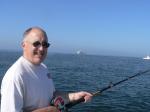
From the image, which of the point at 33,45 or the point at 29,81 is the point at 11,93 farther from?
the point at 33,45

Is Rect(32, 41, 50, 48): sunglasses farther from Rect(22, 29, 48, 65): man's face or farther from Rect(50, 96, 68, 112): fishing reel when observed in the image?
Rect(50, 96, 68, 112): fishing reel

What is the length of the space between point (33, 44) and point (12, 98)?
86cm

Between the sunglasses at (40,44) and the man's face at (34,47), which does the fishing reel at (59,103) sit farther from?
the sunglasses at (40,44)

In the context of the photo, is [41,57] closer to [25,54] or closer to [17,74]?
[25,54]

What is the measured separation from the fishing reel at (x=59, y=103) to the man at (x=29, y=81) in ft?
0.34

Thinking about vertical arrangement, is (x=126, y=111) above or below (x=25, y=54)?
below

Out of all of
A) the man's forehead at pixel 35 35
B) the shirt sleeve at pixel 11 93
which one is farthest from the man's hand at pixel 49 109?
the man's forehead at pixel 35 35

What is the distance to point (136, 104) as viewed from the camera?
74.5ft

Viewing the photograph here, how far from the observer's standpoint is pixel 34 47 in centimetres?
454

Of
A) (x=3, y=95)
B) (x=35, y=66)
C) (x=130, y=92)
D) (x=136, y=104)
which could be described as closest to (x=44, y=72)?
(x=35, y=66)

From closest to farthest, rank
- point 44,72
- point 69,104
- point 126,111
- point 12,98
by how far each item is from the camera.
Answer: point 12,98 → point 44,72 → point 69,104 → point 126,111

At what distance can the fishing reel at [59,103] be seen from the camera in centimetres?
497

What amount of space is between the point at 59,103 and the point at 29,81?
0.97 m

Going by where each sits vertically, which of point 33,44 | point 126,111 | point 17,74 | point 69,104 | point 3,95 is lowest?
point 126,111
